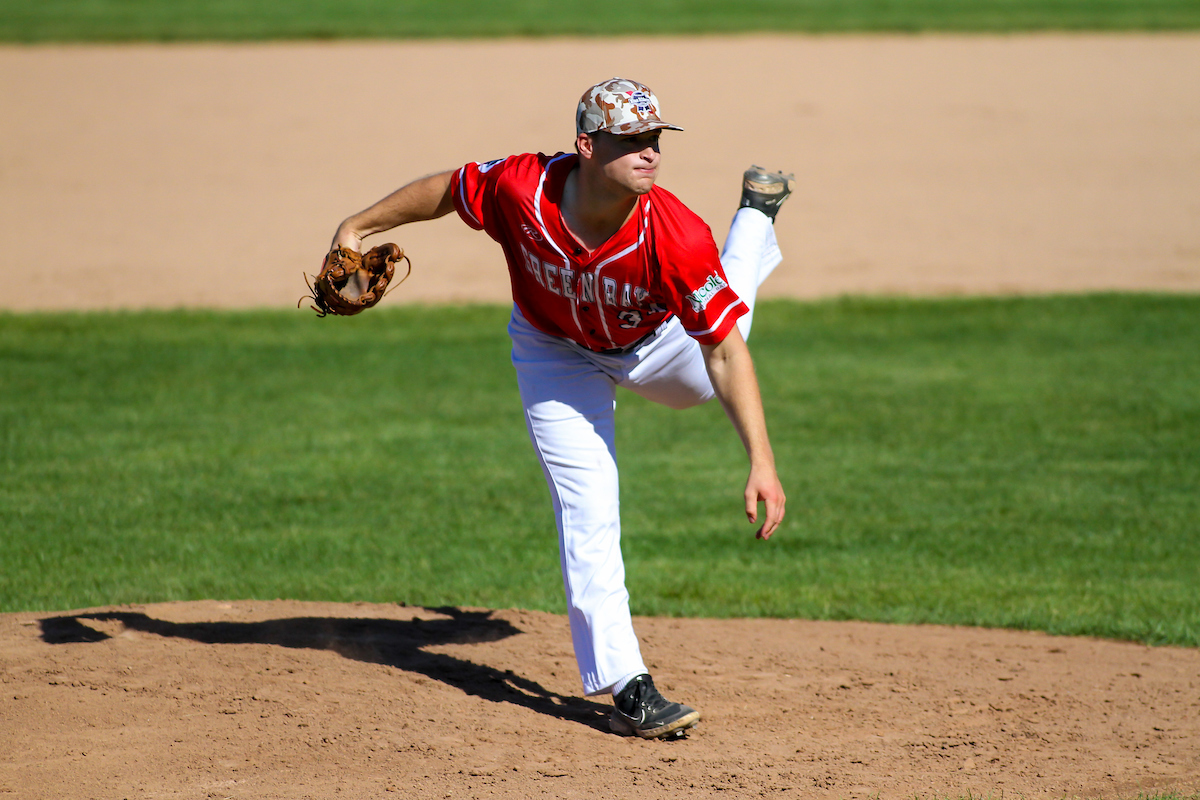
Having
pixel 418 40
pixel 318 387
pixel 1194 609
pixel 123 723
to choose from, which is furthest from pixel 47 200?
pixel 1194 609

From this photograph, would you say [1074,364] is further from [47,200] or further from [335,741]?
[47,200]

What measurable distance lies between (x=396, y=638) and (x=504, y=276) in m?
8.46

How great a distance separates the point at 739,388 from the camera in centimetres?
407

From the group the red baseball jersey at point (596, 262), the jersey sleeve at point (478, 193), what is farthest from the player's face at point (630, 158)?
the jersey sleeve at point (478, 193)

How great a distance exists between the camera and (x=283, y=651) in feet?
15.9

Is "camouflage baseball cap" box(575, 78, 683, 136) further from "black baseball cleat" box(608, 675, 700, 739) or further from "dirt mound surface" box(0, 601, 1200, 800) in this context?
"dirt mound surface" box(0, 601, 1200, 800)

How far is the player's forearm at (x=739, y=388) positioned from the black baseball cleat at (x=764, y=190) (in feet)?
4.93

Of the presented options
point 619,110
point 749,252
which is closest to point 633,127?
point 619,110

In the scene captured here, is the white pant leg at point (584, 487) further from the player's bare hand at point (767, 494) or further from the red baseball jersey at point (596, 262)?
the player's bare hand at point (767, 494)

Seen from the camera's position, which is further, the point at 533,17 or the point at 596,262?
the point at 533,17

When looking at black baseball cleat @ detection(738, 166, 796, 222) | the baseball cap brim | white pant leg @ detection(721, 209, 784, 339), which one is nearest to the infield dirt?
white pant leg @ detection(721, 209, 784, 339)

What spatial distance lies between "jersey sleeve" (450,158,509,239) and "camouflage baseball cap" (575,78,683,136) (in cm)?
46

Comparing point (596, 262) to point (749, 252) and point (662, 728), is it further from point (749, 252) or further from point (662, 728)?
point (662, 728)

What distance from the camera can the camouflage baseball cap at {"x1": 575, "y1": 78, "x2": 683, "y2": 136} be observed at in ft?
12.8
